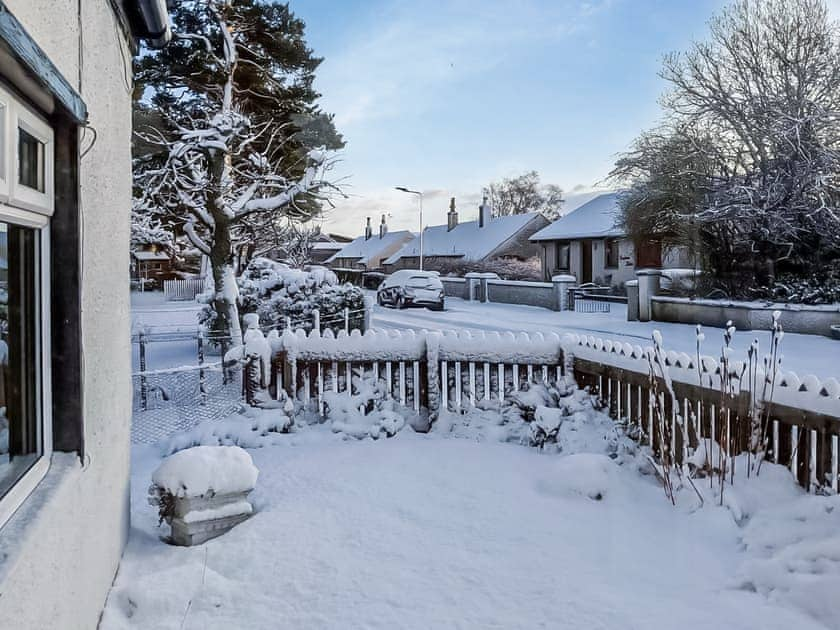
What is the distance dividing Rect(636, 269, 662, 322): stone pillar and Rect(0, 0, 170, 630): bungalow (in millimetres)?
15630

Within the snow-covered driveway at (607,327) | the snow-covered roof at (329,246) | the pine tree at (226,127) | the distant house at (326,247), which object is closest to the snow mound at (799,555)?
the snow-covered driveway at (607,327)

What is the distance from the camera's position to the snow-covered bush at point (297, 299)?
1212cm

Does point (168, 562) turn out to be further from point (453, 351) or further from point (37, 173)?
point (453, 351)

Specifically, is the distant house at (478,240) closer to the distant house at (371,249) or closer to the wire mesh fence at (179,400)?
the distant house at (371,249)

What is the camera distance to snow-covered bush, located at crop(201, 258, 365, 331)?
12.1m

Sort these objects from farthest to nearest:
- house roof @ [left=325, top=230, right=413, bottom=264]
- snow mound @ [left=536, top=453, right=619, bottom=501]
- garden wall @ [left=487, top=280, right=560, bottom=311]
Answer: house roof @ [left=325, top=230, right=413, bottom=264] → garden wall @ [left=487, top=280, right=560, bottom=311] → snow mound @ [left=536, top=453, right=619, bottom=501]

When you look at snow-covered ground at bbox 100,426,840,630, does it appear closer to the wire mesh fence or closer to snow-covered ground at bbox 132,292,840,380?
the wire mesh fence

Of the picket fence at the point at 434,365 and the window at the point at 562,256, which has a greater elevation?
the window at the point at 562,256

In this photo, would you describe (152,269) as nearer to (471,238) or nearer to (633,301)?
(471,238)

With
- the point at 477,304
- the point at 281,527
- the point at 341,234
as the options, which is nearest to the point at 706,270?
the point at 477,304

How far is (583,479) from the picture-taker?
4348 millimetres

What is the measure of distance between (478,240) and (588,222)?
9632 millimetres

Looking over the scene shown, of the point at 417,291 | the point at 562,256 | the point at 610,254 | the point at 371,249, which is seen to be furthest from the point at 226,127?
the point at 371,249

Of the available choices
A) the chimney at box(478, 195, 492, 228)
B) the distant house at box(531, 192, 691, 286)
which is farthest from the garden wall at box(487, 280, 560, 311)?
the chimney at box(478, 195, 492, 228)
